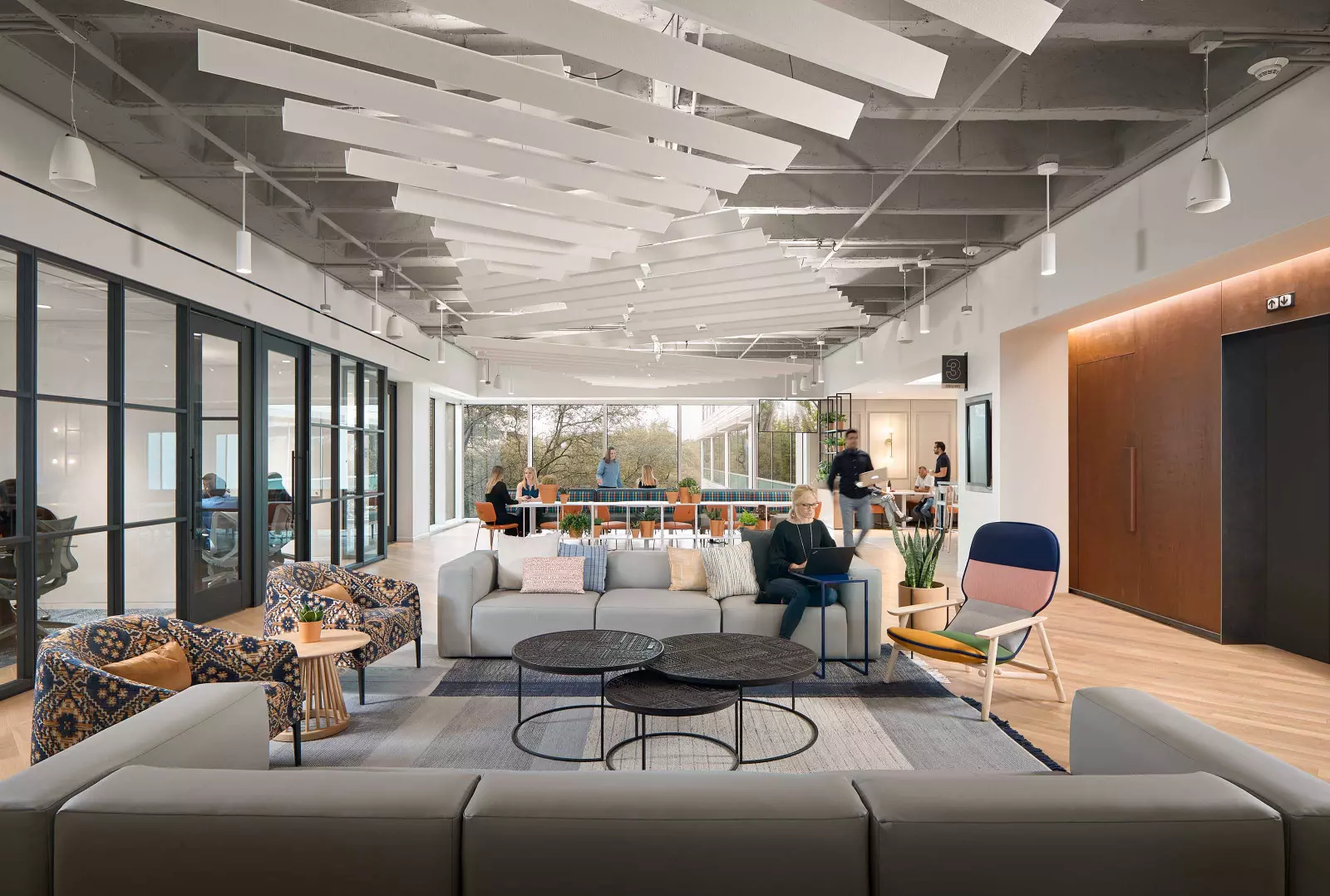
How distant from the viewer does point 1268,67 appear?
4.03 meters

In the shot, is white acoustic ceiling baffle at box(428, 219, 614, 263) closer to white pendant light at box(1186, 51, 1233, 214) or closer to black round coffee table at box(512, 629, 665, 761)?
black round coffee table at box(512, 629, 665, 761)

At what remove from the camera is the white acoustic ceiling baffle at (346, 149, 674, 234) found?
3.98 metres

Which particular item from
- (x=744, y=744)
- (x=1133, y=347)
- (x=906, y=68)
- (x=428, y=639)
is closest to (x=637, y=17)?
(x=906, y=68)

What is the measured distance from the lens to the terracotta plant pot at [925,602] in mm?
5676

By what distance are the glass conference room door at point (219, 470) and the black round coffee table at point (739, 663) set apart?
Answer: 185 inches

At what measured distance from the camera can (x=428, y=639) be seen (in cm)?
608

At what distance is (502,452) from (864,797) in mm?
16141

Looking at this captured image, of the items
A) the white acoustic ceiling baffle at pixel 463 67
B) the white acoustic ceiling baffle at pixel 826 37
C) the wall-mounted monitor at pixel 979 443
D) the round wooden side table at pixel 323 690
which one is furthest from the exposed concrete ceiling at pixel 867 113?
the round wooden side table at pixel 323 690

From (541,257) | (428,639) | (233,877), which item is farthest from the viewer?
(428,639)

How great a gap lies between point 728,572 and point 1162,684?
2.79 metres

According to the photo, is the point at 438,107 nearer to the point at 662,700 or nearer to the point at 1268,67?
the point at 662,700

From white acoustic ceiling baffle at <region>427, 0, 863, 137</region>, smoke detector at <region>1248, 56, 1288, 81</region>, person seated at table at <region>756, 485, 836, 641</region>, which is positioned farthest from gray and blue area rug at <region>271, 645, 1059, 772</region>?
smoke detector at <region>1248, 56, 1288, 81</region>

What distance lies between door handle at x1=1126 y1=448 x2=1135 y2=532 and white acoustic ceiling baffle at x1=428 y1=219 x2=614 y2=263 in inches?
209

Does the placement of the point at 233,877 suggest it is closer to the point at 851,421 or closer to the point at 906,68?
the point at 906,68
